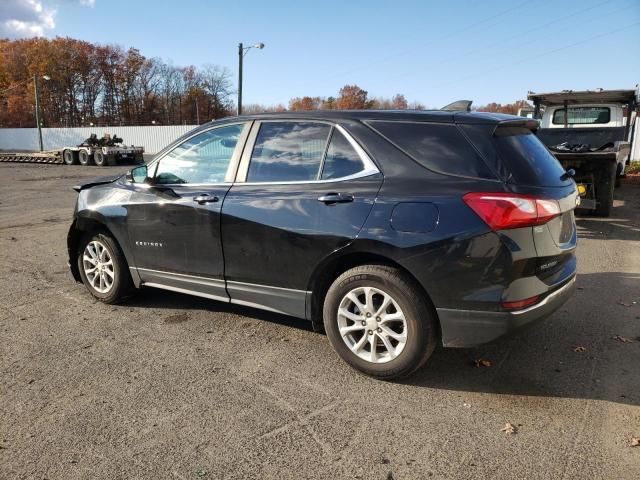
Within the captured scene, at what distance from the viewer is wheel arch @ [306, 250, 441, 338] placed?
3271mm

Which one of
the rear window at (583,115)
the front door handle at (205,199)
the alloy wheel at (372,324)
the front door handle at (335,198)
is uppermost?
the rear window at (583,115)

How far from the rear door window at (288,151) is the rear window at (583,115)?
1047cm

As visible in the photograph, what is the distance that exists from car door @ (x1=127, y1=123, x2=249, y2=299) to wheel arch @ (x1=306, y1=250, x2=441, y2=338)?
0.86m

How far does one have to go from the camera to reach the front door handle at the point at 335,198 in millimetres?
3410

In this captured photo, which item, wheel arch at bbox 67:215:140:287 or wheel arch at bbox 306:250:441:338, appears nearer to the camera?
wheel arch at bbox 306:250:441:338

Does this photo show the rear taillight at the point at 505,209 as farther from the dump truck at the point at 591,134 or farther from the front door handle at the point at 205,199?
the dump truck at the point at 591,134

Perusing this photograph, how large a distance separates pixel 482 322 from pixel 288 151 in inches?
73.1

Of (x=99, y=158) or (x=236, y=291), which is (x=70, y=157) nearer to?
(x=99, y=158)

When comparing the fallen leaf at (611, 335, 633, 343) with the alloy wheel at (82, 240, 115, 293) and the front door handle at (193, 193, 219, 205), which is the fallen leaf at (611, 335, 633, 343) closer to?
the front door handle at (193, 193, 219, 205)

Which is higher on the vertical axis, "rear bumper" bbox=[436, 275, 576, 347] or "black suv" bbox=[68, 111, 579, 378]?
"black suv" bbox=[68, 111, 579, 378]

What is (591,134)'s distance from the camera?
11.2 metres

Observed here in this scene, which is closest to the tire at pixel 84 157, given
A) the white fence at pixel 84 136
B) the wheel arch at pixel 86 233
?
the white fence at pixel 84 136

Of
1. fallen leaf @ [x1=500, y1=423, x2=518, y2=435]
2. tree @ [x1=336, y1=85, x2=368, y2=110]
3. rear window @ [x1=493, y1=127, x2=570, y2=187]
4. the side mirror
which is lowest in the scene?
fallen leaf @ [x1=500, y1=423, x2=518, y2=435]

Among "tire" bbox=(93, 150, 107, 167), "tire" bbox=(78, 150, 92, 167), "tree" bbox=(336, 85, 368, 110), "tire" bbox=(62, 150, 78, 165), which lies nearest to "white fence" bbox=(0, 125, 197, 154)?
"tire" bbox=(62, 150, 78, 165)
